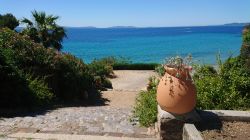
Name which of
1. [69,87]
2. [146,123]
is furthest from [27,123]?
[69,87]

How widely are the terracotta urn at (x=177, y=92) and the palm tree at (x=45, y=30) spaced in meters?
24.6

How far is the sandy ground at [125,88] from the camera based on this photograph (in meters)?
16.9

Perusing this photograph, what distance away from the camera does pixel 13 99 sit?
A: 1115 centimetres

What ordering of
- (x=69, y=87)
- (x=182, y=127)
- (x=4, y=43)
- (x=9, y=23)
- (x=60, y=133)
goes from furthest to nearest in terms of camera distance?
(x=9, y=23)
(x=69, y=87)
(x=4, y=43)
(x=60, y=133)
(x=182, y=127)

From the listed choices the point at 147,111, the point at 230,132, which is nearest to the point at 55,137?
the point at 147,111

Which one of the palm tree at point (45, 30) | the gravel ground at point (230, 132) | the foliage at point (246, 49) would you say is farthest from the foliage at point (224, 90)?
the palm tree at point (45, 30)

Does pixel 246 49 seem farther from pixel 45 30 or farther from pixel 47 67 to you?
pixel 45 30

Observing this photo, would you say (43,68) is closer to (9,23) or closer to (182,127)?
(182,127)

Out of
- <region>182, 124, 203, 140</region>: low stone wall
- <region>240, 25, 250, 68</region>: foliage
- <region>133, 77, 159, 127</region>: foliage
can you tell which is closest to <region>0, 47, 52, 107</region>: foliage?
<region>133, 77, 159, 127</region>: foliage

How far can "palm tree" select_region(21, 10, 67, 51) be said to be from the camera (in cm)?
3067

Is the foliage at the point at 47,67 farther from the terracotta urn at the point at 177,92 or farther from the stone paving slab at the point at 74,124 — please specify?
the terracotta urn at the point at 177,92

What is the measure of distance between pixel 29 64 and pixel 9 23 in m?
32.8

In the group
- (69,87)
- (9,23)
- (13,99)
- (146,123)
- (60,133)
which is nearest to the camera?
(60,133)

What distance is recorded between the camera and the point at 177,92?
21.5 ft
